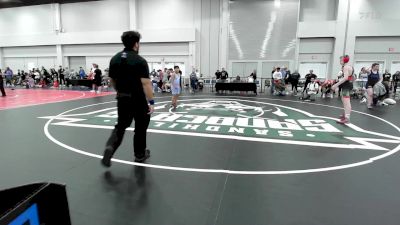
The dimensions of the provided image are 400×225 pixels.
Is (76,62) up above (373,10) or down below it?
below

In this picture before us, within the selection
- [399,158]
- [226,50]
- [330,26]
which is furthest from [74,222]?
[330,26]

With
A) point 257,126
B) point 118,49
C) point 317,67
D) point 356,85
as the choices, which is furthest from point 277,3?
point 257,126

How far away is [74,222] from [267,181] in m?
2.30

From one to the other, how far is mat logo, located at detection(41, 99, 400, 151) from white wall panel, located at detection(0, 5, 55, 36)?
21926mm

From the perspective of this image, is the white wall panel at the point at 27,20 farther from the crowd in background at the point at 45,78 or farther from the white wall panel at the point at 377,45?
the white wall panel at the point at 377,45

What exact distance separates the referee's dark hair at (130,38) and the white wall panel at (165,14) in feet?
60.8

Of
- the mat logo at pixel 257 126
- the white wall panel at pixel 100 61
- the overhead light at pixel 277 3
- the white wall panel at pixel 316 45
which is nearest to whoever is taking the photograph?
the mat logo at pixel 257 126

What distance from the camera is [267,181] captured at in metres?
3.46

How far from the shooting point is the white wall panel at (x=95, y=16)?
76.4 feet

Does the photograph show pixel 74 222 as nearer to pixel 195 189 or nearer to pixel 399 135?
pixel 195 189

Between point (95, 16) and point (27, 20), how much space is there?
809 cm

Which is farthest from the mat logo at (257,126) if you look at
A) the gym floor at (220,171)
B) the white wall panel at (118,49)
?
the white wall panel at (118,49)

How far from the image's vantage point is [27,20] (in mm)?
26375

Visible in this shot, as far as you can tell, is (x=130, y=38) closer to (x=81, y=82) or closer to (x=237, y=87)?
(x=237, y=87)
